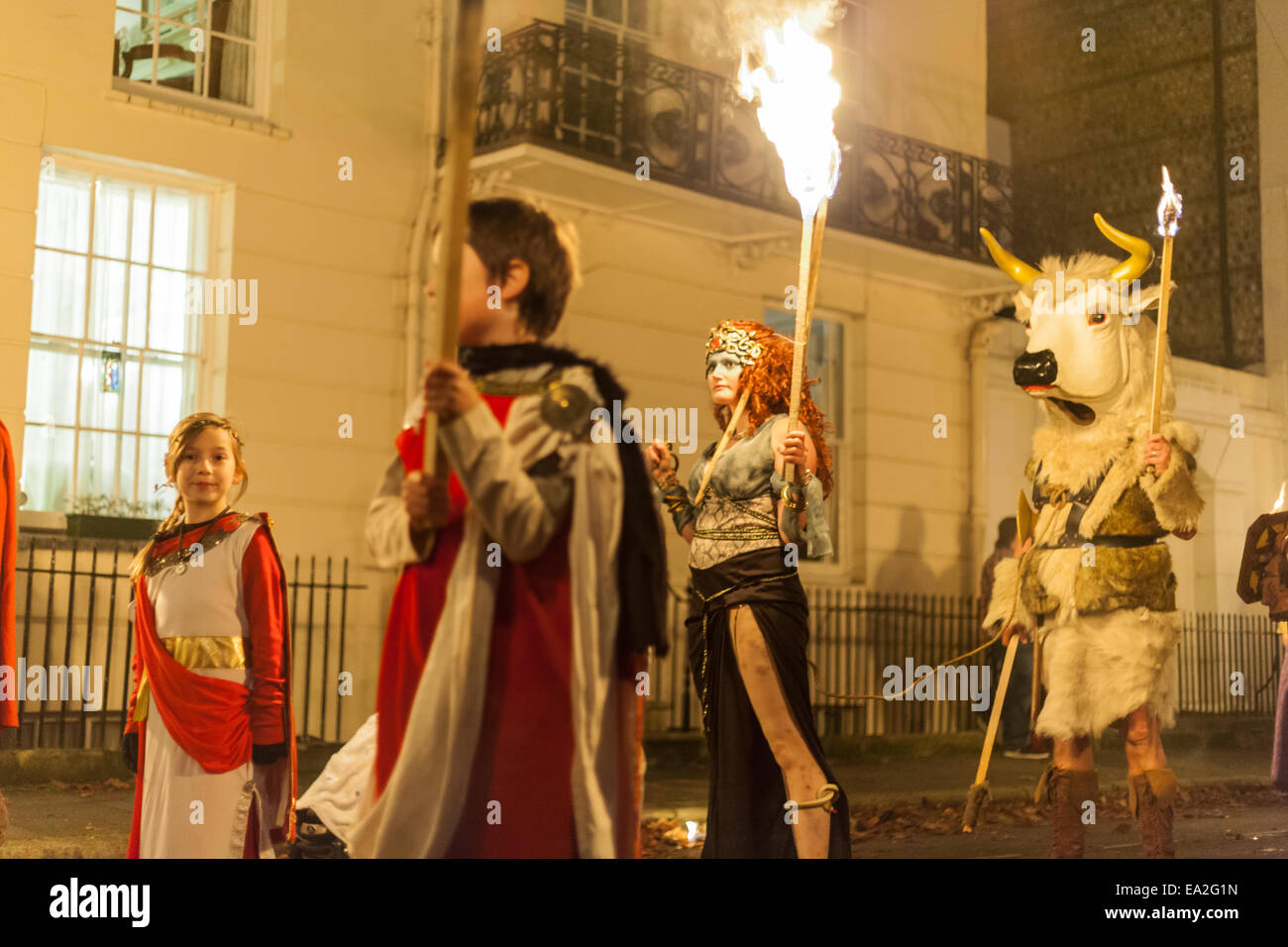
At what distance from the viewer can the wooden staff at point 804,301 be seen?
3748 millimetres

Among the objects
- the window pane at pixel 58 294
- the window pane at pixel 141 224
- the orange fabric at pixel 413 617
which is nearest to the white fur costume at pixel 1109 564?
the orange fabric at pixel 413 617

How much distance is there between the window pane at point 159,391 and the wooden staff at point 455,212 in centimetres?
258

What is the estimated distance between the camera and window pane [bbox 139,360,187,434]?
484cm

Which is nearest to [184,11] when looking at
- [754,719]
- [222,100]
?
[222,100]

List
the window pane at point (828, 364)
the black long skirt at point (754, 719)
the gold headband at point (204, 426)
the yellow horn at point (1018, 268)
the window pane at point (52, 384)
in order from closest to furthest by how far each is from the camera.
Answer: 1. the gold headband at point (204, 426)
2. the black long skirt at point (754, 719)
3. the window pane at point (52, 384)
4. the yellow horn at point (1018, 268)
5. the window pane at point (828, 364)

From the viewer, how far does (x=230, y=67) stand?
5.07 meters

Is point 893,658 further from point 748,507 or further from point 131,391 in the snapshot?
point 131,391

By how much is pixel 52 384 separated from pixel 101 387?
0.16 m

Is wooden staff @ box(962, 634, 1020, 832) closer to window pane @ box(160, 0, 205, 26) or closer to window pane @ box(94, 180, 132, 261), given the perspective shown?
window pane @ box(94, 180, 132, 261)

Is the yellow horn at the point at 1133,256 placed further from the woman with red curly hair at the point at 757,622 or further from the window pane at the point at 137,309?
the window pane at the point at 137,309

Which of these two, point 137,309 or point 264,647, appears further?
point 137,309

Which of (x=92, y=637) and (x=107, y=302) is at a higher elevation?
(x=107, y=302)
